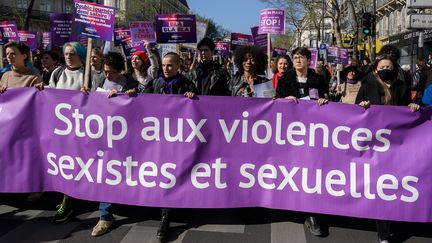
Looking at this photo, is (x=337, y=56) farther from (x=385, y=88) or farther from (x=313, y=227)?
(x=313, y=227)

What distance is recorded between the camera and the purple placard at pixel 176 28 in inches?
369

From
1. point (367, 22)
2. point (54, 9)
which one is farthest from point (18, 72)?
point (54, 9)

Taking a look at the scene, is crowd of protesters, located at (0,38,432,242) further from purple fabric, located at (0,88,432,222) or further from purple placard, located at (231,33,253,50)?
purple placard, located at (231,33,253,50)

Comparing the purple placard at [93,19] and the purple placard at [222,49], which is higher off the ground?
the purple placard at [222,49]

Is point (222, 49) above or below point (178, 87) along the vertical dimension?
above

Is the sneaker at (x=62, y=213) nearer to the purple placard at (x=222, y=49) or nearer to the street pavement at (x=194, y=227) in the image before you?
the street pavement at (x=194, y=227)

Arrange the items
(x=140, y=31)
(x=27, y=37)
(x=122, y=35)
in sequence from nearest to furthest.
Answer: (x=140, y=31)
(x=122, y=35)
(x=27, y=37)

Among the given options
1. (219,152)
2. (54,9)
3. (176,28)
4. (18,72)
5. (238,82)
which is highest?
(54,9)

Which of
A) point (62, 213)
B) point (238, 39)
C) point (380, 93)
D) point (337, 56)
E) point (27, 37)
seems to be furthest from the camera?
point (337, 56)

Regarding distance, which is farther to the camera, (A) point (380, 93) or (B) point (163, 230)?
(A) point (380, 93)

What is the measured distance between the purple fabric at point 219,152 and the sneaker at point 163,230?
145 millimetres

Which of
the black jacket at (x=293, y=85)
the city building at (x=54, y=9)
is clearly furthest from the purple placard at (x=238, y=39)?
the city building at (x=54, y=9)

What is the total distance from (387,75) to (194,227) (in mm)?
2342

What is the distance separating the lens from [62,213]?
5152mm
